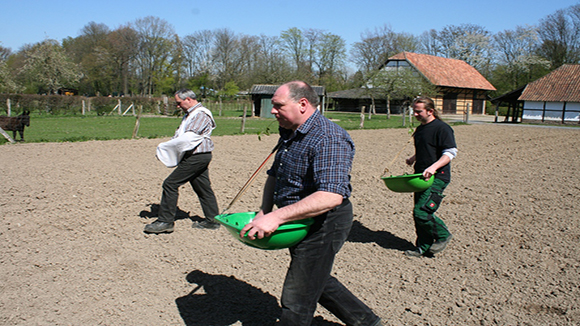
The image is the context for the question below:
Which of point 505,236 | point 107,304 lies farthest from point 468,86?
point 107,304

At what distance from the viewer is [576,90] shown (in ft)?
116

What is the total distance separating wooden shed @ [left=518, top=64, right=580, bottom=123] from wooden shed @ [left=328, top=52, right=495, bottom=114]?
40.6 feet

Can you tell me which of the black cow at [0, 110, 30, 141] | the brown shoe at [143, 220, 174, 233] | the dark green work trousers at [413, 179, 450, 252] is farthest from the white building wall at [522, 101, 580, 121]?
the brown shoe at [143, 220, 174, 233]

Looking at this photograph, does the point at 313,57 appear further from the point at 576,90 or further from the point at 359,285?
the point at 359,285

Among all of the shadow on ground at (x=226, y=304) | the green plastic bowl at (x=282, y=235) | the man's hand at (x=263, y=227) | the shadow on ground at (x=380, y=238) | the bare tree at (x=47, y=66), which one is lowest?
the shadow on ground at (x=226, y=304)

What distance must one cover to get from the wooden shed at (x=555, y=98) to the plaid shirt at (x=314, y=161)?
38.4 m

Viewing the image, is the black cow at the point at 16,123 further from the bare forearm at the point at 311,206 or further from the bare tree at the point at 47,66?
the bare tree at the point at 47,66

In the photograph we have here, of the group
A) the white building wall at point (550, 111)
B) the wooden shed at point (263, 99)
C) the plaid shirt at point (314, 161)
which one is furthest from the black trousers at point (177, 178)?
the white building wall at point (550, 111)

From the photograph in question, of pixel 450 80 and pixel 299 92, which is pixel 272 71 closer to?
pixel 450 80

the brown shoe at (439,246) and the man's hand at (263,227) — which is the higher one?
the man's hand at (263,227)

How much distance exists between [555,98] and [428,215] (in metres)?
36.7

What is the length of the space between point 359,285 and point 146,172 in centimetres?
656

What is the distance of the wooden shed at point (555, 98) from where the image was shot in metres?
35.5

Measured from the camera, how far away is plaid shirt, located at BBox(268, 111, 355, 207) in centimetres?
256
